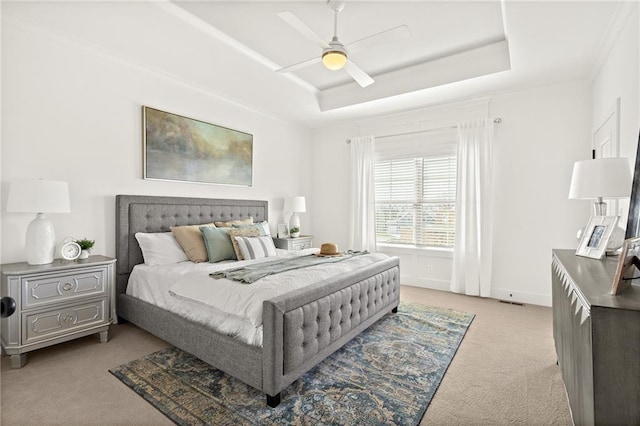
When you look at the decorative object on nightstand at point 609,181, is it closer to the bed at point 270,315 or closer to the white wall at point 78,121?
the bed at point 270,315

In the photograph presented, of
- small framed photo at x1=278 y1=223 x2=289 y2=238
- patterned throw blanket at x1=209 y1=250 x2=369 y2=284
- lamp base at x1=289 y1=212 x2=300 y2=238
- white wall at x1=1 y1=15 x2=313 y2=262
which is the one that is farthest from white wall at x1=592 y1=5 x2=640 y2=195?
white wall at x1=1 y1=15 x2=313 y2=262

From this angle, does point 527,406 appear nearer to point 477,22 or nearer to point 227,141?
point 477,22

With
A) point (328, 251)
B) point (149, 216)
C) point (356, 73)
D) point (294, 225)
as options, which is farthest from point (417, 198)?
point (149, 216)

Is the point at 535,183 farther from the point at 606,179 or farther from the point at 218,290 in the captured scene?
the point at 218,290

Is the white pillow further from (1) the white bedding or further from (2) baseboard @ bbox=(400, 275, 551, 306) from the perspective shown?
(2) baseboard @ bbox=(400, 275, 551, 306)

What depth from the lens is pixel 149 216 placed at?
3.48 meters

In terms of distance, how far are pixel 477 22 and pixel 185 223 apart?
3775mm

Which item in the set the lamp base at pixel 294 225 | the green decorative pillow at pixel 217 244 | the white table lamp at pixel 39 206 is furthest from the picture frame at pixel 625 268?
the lamp base at pixel 294 225

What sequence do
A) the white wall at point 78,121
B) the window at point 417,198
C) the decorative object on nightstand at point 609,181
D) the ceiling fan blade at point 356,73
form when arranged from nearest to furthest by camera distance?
the decorative object on nightstand at point 609,181, the white wall at point 78,121, the ceiling fan blade at point 356,73, the window at point 417,198

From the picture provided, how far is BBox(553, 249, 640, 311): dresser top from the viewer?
107cm

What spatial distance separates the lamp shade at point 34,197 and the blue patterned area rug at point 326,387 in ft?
4.53

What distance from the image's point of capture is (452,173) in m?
4.61

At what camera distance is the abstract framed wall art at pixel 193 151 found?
3545 mm

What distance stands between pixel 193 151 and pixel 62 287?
2017mm
